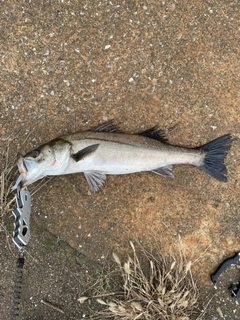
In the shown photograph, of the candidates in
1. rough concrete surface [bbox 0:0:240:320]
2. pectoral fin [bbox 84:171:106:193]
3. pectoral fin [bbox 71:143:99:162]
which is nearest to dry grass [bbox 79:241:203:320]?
rough concrete surface [bbox 0:0:240:320]

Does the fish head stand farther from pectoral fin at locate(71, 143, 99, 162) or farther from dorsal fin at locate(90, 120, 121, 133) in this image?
dorsal fin at locate(90, 120, 121, 133)

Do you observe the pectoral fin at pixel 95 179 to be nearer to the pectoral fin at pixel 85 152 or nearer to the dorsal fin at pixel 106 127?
the pectoral fin at pixel 85 152

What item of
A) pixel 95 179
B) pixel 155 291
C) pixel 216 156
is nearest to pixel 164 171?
pixel 216 156

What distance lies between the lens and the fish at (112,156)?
Result: 113 inches

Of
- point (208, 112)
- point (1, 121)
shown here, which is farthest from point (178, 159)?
point (1, 121)

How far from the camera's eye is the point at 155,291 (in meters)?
3.02

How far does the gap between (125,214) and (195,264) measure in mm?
887

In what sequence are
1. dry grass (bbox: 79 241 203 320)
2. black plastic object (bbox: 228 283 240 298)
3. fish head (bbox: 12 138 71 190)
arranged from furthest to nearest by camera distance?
black plastic object (bbox: 228 283 240 298) → dry grass (bbox: 79 241 203 320) → fish head (bbox: 12 138 71 190)

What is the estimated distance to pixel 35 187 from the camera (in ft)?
10.7

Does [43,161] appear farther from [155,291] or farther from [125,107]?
[155,291]

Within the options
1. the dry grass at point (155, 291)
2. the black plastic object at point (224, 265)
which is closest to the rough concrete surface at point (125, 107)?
the black plastic object at point (224, 265)

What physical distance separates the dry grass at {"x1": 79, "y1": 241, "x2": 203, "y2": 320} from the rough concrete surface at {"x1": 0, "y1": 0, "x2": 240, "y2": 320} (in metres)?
0.17

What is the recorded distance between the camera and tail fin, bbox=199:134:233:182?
3119 millimetres

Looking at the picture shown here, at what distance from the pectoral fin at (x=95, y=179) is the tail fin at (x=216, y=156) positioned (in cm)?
98
